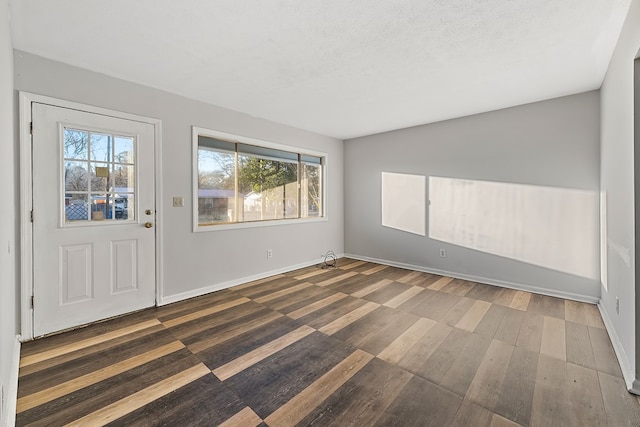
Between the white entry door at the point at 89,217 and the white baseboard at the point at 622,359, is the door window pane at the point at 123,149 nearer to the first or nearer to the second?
the white entry door at the point at 89,217

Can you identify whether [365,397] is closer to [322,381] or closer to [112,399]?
[322,381]

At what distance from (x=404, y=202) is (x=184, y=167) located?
3559 mm

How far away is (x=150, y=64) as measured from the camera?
2613 mm

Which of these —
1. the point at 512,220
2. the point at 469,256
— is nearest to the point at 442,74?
the point at 512,220

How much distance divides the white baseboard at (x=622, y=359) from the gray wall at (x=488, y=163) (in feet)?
2.94

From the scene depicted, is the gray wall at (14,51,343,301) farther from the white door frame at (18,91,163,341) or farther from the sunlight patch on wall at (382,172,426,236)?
the sunlight patch on wall at (382,172,426,236)

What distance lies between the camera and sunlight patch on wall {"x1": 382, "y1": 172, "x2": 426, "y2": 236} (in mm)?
4715

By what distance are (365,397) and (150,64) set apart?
333 centimetres

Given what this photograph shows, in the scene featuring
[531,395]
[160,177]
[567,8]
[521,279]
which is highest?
[567,8]

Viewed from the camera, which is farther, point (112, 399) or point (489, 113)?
point (489, 113)

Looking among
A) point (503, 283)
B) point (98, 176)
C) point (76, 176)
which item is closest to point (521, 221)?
point (503, 283)

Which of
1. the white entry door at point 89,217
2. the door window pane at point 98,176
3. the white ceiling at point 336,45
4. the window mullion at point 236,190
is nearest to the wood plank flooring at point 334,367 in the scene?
the white entry door at point 89,217

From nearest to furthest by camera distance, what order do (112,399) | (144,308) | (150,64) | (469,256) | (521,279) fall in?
(112,399) → (150,64) → (144,308) → (521,279) → (469,256)

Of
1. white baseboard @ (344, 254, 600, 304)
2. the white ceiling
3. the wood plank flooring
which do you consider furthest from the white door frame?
A: white baseboard @ (344, 254, 600, 304)
